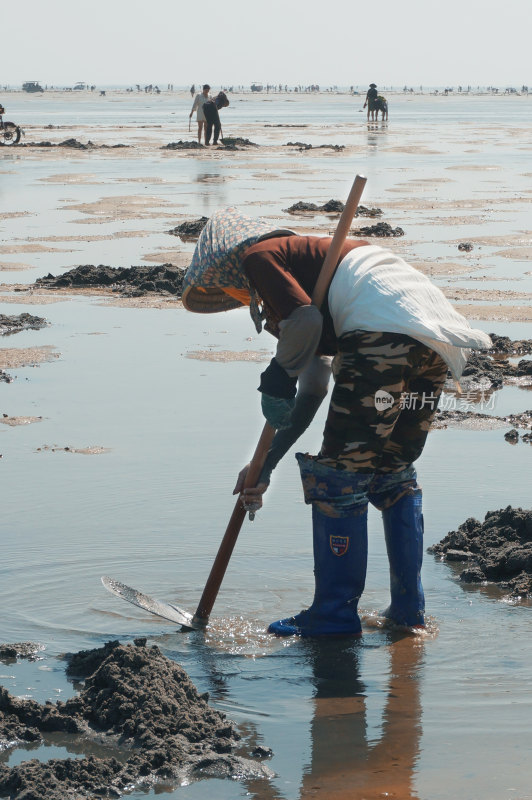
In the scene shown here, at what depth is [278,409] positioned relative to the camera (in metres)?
3.61

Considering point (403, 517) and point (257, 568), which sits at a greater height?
point (403, 517)

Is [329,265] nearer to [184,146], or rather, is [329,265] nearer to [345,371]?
[345,371]

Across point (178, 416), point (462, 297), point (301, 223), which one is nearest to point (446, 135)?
point (301, 223)

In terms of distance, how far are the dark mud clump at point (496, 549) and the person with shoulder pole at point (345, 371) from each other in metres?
0.57

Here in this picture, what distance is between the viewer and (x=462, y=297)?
32.1 ft

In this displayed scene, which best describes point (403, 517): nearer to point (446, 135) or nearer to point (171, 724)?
point (171, 724)

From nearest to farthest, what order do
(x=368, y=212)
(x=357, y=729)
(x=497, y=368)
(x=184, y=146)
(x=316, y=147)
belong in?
(x=357, y=729) → (x=497, y=368) → (x=368, y=212) → (x=184, y=146) → (x=316, y=147)

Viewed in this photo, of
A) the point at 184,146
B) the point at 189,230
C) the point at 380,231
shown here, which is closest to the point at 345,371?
the point at 380,231

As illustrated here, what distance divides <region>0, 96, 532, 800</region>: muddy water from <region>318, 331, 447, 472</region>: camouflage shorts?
Answer: 693mm

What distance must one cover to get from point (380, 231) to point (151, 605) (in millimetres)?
9771

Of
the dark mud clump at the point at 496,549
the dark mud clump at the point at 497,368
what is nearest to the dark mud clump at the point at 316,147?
the dark mud clump at the point at 497,368

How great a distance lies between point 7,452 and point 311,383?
8.12 feet

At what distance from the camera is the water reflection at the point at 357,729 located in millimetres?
3000

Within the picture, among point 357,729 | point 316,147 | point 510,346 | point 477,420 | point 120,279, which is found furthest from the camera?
point 316,147
